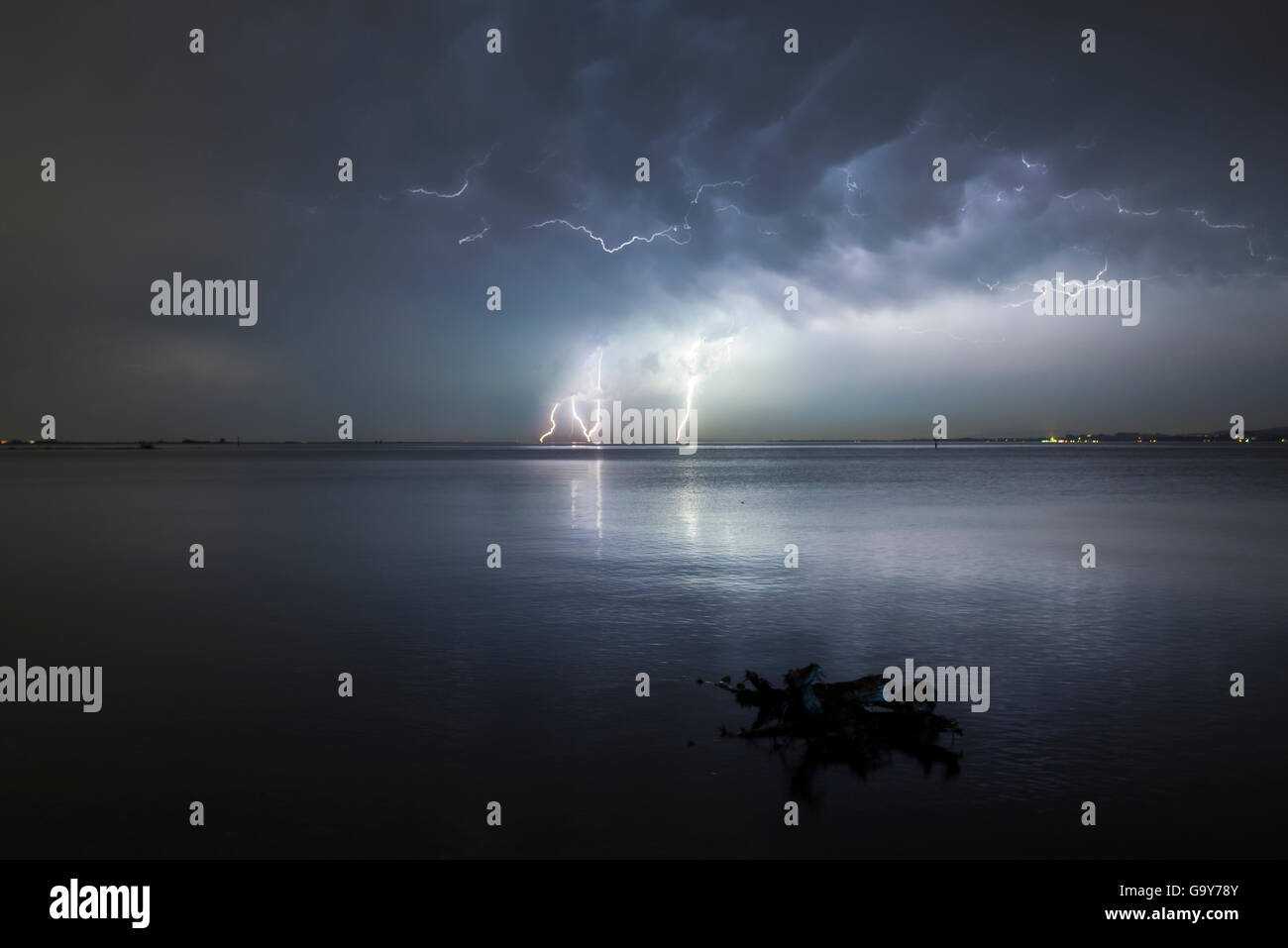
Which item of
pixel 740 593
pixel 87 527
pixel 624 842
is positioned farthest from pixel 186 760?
pixel 87 527
